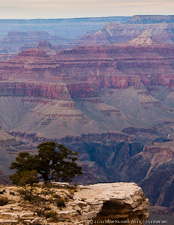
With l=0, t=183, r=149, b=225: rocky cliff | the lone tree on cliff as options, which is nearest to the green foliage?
l=0, t=183, r=149, b=225: rocky cliff

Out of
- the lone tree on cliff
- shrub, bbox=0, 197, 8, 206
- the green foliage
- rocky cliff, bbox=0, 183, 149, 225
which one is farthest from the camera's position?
the lone tree on cliff

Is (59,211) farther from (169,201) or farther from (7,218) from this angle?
(169,201)

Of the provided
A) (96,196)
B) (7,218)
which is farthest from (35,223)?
(96,196)

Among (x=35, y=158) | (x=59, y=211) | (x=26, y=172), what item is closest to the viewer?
(x=59, y=211)

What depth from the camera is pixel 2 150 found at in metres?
172

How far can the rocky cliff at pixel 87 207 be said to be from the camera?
31.2 meters

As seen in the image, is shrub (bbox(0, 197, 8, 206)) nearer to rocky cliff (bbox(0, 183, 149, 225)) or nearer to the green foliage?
rocky cliff (bbox(0, 183, 149, 225))

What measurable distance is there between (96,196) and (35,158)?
7383 mm

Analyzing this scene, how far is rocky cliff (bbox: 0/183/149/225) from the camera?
103 feet

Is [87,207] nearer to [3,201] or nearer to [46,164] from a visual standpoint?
[3,201]

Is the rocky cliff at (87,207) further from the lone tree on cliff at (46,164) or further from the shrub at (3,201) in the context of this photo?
the lone tree on cliff at (46,164)

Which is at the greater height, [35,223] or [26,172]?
[26,172]

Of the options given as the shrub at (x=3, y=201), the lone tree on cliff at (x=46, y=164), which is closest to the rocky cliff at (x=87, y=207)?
the shrub at (x=3, y=201)

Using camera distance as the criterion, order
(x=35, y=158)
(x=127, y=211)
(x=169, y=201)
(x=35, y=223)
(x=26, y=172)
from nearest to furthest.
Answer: (x=35, y=223), (x=127, y=211), (x=26, y=172), (x=35, y=158), (x=169, y=201)
